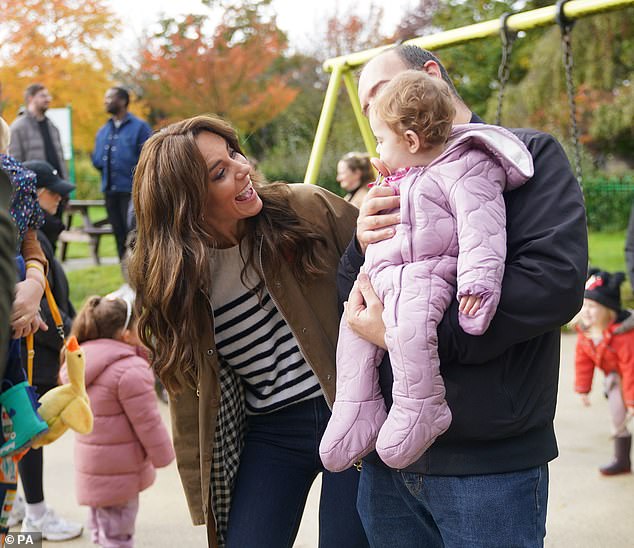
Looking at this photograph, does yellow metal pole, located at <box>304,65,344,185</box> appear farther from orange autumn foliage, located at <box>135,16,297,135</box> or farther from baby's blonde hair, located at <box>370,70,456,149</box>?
orange autumn foliage, located at <box>135,16,297,135</box>

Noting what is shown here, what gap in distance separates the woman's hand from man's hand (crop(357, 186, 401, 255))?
50.8 inches

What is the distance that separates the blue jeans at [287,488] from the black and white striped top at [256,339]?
0.21ft

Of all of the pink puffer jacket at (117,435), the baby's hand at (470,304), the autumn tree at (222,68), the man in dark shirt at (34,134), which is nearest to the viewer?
the baby's hand at (470,304)

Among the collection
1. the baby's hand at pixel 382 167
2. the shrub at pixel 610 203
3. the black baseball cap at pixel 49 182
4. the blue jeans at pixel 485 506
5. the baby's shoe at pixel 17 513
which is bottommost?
the shrub at pixel 610 203

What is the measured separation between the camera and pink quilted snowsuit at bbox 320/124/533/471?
1743 millimetres

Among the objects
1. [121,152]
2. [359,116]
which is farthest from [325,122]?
[121,152]

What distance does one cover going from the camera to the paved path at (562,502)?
401 cm

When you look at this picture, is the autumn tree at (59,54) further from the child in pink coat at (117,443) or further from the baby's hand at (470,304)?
the baby's hand at (470,304)

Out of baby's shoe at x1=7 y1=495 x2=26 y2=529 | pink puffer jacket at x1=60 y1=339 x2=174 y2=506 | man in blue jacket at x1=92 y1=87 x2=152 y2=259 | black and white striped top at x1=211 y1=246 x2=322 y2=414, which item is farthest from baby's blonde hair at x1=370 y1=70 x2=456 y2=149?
man in blue jacket at x1=92 y1=87 x2=152 y2=259

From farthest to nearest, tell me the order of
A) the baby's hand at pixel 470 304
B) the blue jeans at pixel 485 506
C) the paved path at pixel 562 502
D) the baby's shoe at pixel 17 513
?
1. the baby's shoe at pixel 17 513
2. the paved path at pixel 562 502
3. the blue jeans at pixel 485 506
4. the baby's hand at pixel 470 304

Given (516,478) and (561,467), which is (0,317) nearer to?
(516,478)

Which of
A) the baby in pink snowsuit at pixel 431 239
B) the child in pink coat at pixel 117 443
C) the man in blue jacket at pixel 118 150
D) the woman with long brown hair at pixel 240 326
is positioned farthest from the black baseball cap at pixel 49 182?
the man in blue jacket at pixel 118 150

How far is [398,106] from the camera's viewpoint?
1829mm

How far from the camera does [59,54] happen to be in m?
18.3
